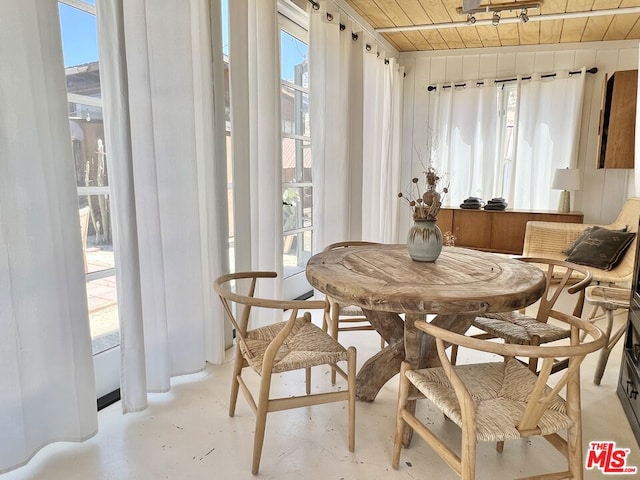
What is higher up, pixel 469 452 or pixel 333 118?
pixel 333 118

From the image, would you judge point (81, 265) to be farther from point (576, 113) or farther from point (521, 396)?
point (576, 113)

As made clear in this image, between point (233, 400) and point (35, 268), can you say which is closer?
point (35, 268)

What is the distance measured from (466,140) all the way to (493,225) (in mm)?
1145

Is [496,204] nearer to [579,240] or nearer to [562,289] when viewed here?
[579,240]

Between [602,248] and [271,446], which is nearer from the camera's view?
[271,446]

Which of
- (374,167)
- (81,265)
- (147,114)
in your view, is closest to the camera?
(81,265)

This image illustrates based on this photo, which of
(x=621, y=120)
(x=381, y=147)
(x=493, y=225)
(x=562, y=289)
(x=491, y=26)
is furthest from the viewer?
(x=493, y=225)

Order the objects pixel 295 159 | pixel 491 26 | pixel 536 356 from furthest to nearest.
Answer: pixel 491 26, pixel 295 159, pixel 536 356

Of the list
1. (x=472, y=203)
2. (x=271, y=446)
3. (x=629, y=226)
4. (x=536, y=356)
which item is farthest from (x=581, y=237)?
(x=271, y=446)

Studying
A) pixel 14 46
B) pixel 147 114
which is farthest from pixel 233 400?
pixel 14 46

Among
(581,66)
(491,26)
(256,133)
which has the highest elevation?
(491,26)

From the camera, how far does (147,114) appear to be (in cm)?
186

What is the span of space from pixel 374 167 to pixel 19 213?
3559 mm

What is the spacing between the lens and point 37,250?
1.50m
